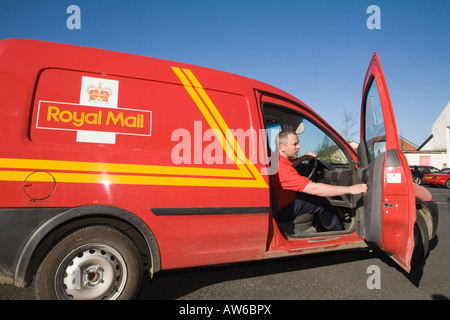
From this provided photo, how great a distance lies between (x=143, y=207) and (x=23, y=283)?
0.89 meters

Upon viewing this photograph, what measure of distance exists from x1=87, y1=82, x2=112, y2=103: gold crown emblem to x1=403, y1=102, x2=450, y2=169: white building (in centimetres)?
3512

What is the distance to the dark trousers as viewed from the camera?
315 cm

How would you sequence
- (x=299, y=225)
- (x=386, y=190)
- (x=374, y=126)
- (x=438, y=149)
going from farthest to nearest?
(x=438, y=149) < (x=299, y=225) < (x=374, y=126) < (x=386, y=190)

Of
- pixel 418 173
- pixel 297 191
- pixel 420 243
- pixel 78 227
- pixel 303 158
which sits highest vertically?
pixel 303 158

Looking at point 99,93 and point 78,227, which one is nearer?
point 78,227

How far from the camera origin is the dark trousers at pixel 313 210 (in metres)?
3.15

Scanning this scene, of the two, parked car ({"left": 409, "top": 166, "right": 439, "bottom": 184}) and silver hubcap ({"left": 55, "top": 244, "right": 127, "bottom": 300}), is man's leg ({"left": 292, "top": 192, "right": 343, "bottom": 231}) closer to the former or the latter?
silver hubcap ({"left": 55, "top": 244, "right": 127, "bottom": 300})

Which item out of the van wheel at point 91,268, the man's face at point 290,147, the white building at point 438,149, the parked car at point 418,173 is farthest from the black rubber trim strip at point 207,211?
the white building at point 438,149

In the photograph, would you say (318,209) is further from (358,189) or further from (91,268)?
(91,268)

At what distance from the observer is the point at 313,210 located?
3207mm

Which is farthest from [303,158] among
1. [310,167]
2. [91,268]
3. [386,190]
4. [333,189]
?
[91,268]

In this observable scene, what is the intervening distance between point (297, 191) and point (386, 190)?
0.83 metres

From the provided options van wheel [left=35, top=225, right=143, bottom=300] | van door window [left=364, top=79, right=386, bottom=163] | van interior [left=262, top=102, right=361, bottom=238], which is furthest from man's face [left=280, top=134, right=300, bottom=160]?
van wheel [left=35, top=225, right=143, bottom=300]

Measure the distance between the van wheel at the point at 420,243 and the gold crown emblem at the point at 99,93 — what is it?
347cm
